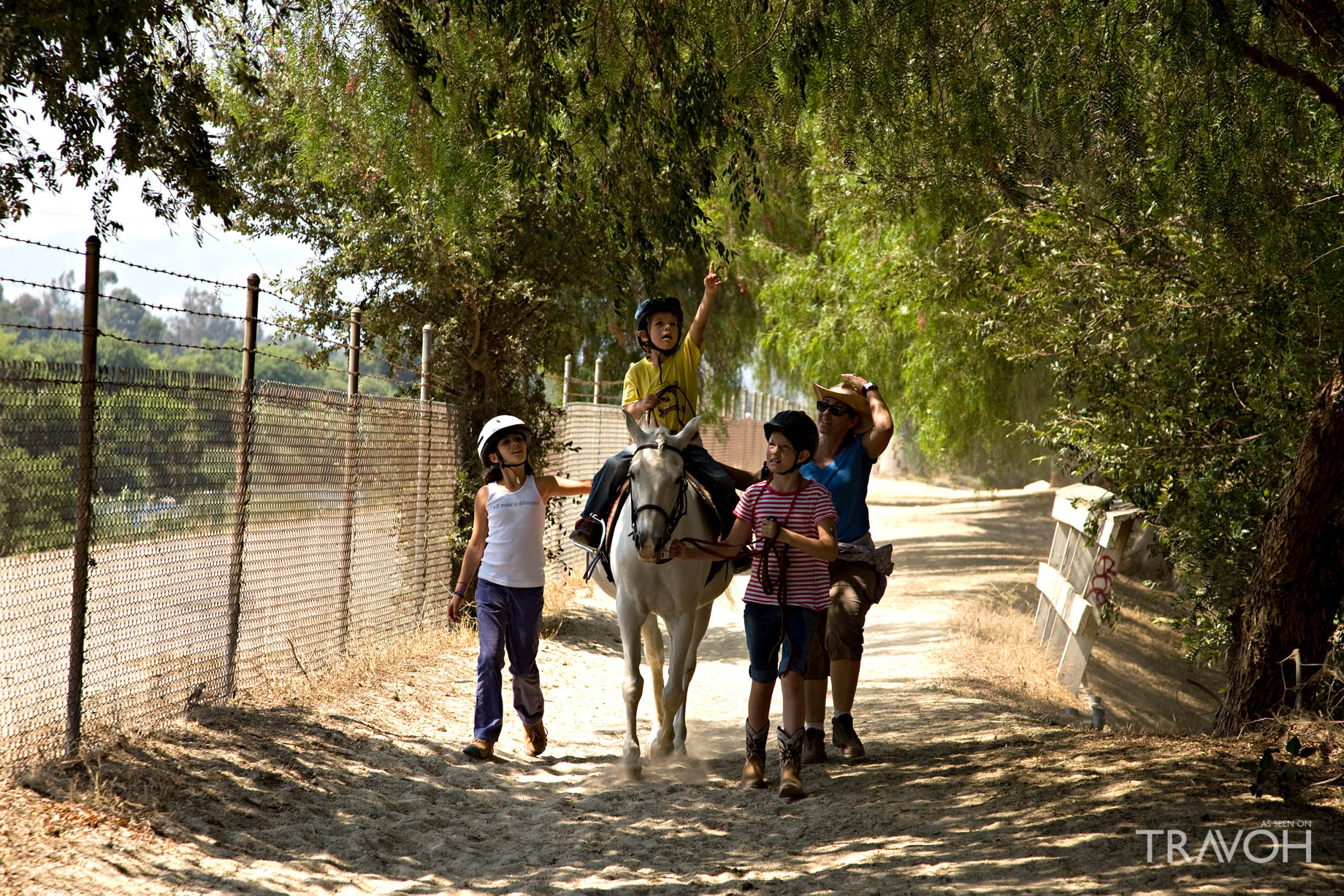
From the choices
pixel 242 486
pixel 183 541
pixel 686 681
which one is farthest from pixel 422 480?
pixel 686 681

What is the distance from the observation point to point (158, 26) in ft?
21.2

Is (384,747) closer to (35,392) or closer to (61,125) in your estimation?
(35,392)

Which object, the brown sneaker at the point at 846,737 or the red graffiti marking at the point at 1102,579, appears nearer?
the brown sneaker at the point at 846,737

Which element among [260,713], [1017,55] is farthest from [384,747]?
[1017,55]

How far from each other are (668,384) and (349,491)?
3.11m

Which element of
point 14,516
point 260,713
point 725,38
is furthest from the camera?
point 725,38

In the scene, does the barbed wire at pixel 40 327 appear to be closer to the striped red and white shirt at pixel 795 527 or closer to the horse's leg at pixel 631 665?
the horse's leg at pixel 631 665

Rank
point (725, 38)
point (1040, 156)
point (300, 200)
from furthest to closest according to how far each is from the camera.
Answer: point (300, 200) → point (1040, 156) → point (725, 38)

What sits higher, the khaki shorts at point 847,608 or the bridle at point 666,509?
the bridle at point 666,509

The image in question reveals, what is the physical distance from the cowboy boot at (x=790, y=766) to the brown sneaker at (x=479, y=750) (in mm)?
2037

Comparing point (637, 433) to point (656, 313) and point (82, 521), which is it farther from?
point (82, 521)

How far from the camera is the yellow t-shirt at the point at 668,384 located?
295 inches

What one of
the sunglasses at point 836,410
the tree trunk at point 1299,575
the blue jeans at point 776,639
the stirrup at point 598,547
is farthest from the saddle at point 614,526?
the tree trunk at point 1299,575

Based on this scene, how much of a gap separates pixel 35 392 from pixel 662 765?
4046 mm
